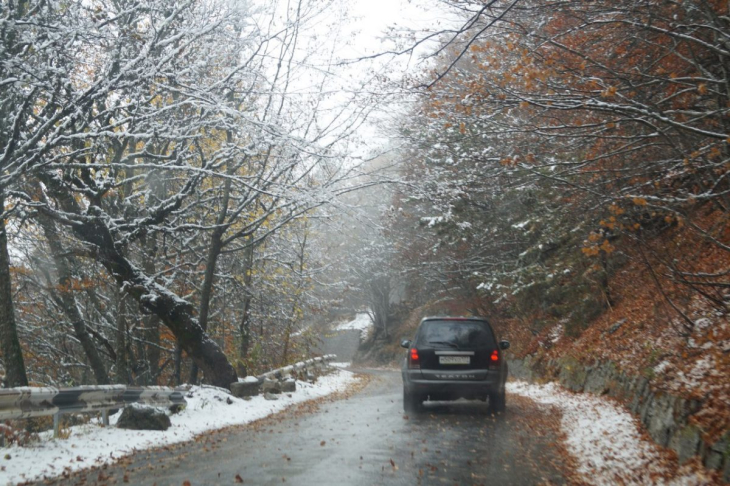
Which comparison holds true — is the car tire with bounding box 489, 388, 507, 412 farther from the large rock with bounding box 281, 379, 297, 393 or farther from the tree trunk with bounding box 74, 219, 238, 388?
the large rock with bounding box 281, 379, 297, 393

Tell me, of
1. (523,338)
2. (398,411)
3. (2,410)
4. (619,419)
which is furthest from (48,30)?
(523,338)

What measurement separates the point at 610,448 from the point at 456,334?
14.9 feet

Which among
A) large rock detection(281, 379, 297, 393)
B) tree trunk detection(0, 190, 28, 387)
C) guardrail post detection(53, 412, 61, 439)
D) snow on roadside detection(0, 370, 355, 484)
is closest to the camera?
snow on roadside detection(0, 370, 355, 484)

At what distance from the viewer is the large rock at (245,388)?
48.0 feet

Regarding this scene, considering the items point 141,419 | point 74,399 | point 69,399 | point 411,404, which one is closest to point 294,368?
point 411,404

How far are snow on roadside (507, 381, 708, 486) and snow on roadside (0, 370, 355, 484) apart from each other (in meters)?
5.86

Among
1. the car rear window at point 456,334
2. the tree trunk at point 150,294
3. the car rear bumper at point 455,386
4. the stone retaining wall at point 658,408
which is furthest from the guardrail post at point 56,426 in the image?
the stone retaining wall at point 658,408

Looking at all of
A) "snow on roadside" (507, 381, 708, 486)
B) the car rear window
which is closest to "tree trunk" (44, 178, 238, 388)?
the car rear window

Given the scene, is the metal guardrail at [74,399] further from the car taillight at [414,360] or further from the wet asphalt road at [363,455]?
the car taillight at [414,360]

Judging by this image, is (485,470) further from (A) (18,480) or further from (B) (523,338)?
(B) (523,338)

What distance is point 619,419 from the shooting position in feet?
31.1

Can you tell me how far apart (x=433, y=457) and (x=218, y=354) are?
8.37 m

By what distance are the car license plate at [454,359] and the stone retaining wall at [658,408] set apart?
2754 mm

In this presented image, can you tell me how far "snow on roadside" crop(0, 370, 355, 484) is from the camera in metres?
7.19
